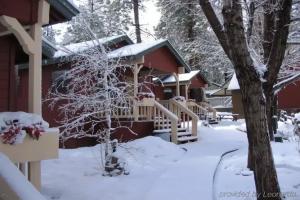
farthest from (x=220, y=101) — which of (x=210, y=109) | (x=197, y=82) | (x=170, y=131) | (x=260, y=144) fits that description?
(x=260, y=144)

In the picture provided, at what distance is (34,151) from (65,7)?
9.32 ft

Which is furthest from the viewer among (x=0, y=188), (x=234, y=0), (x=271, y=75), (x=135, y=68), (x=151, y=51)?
(x=151, y=51)

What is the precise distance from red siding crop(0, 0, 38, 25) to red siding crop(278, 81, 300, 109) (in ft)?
88.7

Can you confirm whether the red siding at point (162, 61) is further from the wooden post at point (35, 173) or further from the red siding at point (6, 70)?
the wooden post at point (35, 173)

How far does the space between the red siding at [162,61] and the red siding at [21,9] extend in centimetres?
1047

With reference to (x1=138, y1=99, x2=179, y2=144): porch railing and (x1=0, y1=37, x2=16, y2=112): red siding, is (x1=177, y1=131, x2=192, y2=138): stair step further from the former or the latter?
(x1=0, y1=37, x2=16, y2=112): red siding

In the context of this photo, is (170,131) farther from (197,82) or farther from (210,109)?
(197,82)

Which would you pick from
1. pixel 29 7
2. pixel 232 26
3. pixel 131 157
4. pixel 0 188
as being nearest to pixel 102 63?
pixel 131 157

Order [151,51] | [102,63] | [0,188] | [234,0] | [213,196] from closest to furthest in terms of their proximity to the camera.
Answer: [0,188] → [234,0] → [213,196] → [102,63] → [151,51]

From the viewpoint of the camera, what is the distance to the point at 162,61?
19.0 metres

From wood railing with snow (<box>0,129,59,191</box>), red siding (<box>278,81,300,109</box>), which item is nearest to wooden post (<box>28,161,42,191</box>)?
wood railing with snow (<box>0,129,59,191</box>)

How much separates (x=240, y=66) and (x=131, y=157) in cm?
607

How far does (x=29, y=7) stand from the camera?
684 centimetres

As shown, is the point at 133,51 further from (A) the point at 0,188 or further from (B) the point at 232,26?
(A) the point at 0,188
